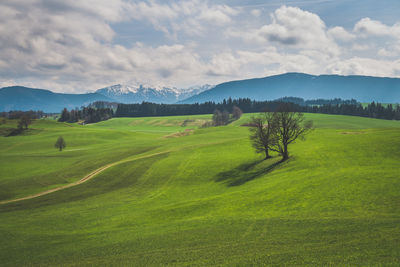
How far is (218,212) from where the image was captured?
2673 centimetres

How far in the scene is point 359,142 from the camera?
50062 millimetres

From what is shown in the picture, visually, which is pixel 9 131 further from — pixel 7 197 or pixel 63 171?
pixel 7 197

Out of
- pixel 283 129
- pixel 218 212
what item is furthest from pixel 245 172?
pixel 218 212

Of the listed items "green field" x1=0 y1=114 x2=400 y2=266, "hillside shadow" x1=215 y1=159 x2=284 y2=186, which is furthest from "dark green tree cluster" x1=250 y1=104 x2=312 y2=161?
"hillside shadow" x1=215 y1=159 x2=284 y2=186

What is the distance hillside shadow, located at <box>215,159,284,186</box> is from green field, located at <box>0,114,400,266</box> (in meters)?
0.22

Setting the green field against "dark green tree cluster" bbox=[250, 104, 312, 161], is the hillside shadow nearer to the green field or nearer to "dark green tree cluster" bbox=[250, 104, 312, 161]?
the green field

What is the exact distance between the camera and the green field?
16812mm

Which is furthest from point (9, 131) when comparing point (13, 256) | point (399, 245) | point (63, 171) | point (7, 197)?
point (399, 245)

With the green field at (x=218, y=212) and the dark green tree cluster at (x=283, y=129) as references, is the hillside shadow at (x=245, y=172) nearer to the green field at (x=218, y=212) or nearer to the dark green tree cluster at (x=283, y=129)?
the green field at (x=218, y=212)

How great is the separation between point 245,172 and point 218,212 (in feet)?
64.6

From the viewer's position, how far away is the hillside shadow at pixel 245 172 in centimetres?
4128

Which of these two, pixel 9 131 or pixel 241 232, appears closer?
pixel 241 232

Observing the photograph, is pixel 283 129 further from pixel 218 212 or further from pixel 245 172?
pixel 218 212

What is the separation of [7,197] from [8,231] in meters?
18.4
